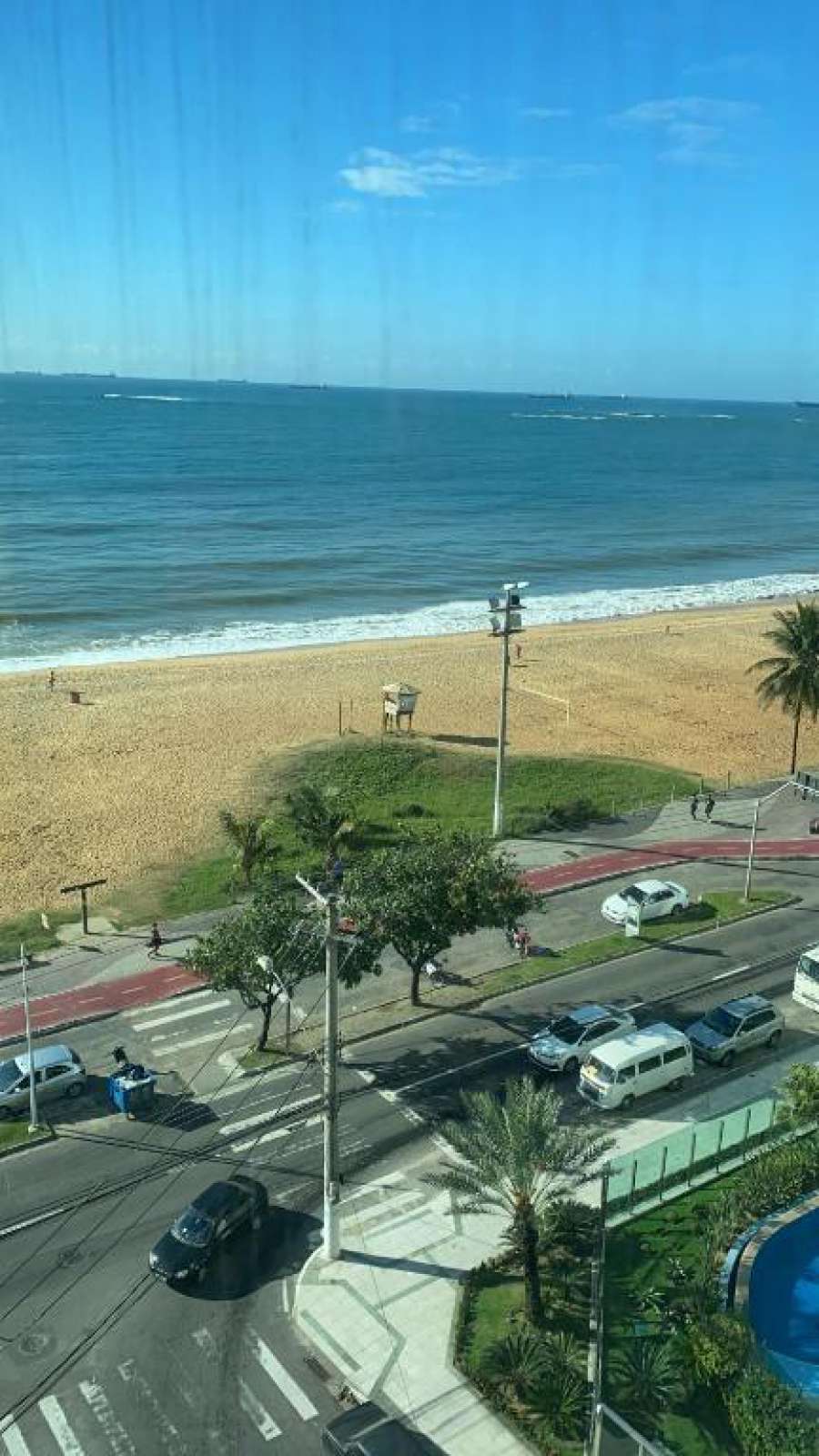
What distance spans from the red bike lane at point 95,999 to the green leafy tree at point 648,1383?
1638 centimetres

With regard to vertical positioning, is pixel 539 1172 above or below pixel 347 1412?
above

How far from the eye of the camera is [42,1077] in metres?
24.6

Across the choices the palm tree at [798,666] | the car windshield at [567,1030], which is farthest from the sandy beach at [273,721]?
the car windshield at [567,1030]

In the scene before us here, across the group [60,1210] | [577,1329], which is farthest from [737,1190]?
[60,1210]

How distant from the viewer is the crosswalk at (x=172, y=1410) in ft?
52.5

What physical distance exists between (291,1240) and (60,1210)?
431cm

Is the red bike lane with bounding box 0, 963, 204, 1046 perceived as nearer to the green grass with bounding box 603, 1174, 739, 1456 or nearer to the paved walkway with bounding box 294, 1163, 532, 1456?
the paved walkway with bounding box 294, 1163, 532, 1456

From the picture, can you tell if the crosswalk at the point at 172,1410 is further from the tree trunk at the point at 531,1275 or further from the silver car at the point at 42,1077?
the silver car at the point at 42,1077

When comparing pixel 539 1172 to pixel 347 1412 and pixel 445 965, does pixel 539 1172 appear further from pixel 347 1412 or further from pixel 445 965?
pixel 445 965

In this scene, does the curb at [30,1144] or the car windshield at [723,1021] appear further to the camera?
the car windshield at [723,1021]

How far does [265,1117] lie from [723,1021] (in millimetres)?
10546

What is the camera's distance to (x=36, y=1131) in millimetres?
23844

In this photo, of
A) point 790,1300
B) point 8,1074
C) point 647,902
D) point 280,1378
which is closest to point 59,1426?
point 280,1378

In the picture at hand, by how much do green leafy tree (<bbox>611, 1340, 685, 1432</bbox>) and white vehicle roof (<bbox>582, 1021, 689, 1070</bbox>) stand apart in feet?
26.1
